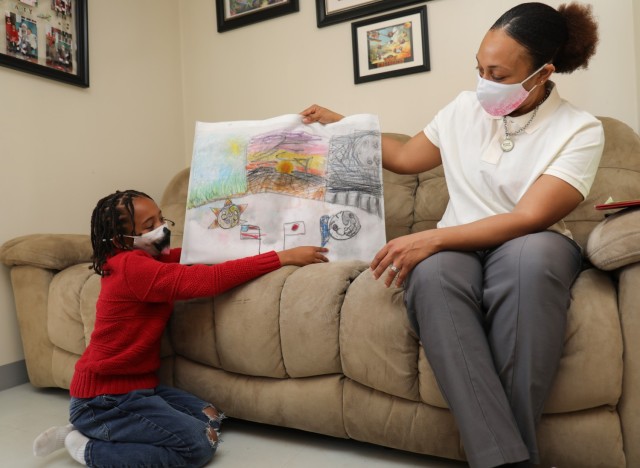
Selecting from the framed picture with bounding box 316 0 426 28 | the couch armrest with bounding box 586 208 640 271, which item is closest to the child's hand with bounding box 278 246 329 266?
the couch armrest with bounding box 586 208 640 271

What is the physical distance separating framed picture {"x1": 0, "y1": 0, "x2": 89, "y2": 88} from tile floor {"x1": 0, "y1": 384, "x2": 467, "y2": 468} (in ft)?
4.34

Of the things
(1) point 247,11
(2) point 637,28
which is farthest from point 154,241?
(2) point 637,28

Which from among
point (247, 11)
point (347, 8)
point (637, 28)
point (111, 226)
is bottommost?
point (111, 226)

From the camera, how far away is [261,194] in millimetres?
1533

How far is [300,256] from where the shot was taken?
139 cm

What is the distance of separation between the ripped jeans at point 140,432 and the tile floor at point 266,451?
0.08 m

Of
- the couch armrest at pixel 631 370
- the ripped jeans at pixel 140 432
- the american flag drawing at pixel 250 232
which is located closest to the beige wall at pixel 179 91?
the ripped jeans at pixel 140 432

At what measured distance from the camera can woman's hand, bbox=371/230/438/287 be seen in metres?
1.04

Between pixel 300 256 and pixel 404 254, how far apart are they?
42 cm

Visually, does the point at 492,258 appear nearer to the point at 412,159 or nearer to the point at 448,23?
the point at 412,159

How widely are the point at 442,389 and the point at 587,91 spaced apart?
1.45 m

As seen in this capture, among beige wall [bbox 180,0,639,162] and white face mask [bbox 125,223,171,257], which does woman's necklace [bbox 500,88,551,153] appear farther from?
white face mask [bbox 125,223,171,257]

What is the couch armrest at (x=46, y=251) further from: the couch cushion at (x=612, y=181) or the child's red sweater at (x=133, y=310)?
the couch cushion at (x=612, y=181)

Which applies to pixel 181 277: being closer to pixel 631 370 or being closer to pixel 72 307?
pixel 72 307
